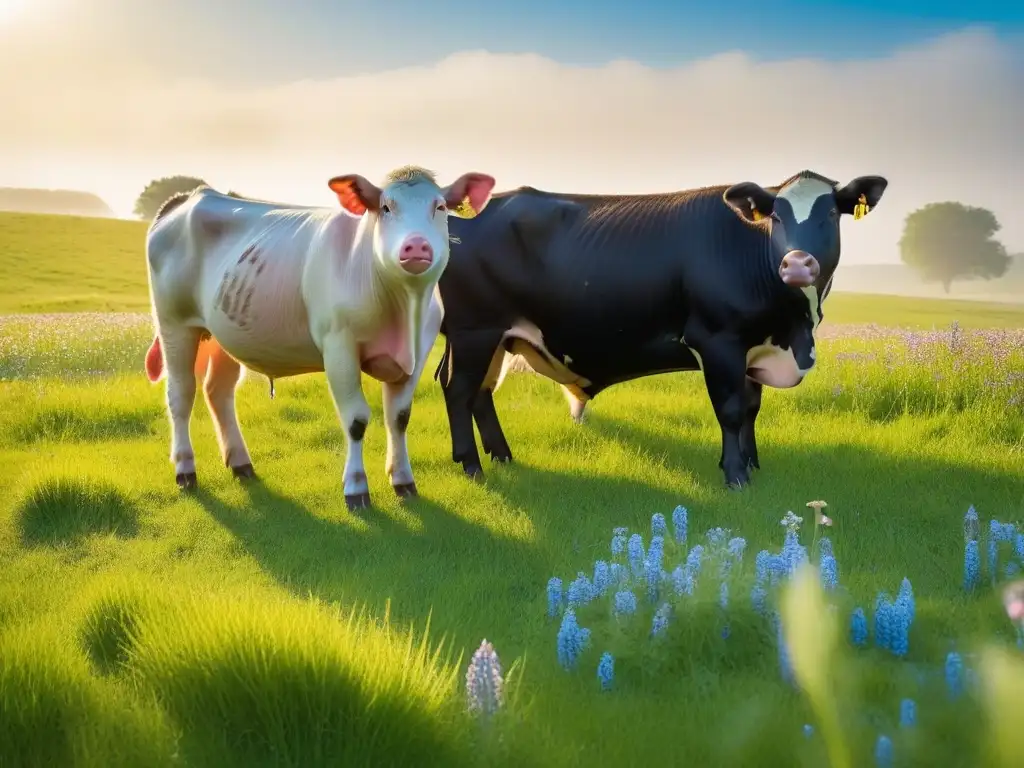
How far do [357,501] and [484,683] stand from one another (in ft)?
12.3

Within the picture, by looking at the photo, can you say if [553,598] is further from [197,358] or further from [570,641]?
[197,358]

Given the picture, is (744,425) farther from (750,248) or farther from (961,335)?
(961,335)

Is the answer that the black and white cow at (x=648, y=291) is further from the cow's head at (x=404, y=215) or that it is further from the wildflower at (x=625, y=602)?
the wildflower at (x=625, y=602)

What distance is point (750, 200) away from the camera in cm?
665

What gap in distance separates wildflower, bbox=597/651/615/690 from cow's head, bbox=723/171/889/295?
3512mm

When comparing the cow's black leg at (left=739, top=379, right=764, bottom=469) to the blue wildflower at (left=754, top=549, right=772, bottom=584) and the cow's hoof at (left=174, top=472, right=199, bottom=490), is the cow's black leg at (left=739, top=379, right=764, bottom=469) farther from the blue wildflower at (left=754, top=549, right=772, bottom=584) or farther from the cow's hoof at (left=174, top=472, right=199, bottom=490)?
the cow's hoof at (left=174, top=472, right=199, bottom=490)

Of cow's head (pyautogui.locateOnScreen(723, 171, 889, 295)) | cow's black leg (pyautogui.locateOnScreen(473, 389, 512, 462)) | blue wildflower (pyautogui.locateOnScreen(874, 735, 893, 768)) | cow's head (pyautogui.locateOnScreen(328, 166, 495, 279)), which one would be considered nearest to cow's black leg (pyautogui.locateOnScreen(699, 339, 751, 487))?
cow's head (pyautogui.locateOnScreen(723, 171, 889, 295))

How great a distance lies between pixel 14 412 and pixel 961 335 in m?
11.6

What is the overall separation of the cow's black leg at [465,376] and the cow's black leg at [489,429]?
26 cm

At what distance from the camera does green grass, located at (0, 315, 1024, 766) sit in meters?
3.06

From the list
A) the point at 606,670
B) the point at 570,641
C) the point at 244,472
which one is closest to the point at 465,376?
the point at 244,472

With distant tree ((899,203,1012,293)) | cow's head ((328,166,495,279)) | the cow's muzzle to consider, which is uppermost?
cow's head ((328,166,495,279))

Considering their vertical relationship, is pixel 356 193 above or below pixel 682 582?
above

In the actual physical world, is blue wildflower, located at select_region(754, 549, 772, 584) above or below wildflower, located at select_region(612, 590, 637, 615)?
above
